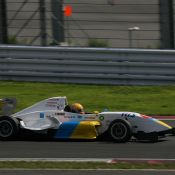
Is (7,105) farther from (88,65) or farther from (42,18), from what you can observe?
(42,18)

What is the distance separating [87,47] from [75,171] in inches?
318

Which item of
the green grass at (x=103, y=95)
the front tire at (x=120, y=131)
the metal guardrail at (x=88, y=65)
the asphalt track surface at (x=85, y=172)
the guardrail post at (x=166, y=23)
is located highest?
the guardrail post at (x=166, y=23)

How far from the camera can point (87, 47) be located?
51.7ft

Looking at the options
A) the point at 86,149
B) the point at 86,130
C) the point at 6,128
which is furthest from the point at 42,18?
the point at 86,149

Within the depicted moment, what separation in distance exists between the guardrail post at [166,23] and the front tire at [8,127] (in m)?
5.62

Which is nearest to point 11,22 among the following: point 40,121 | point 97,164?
point 40,121

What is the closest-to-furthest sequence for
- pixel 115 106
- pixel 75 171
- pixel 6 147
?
1. pixel 75 171
2. pixel 6 147
3. pixel 115 106

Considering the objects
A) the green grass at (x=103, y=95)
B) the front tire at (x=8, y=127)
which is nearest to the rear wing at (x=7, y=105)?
the front tire at (x=8, y=127)

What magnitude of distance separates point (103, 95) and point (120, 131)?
4.26 meters

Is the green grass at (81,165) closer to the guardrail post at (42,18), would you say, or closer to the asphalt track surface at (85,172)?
the asphalt track surface at (85,172)

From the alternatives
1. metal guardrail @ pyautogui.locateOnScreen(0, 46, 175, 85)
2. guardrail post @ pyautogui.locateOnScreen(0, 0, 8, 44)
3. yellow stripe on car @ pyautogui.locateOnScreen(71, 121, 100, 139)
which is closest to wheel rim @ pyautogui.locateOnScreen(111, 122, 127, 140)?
yellow stripe on car @ pyautogui.locateOnScreen(71, 121, 100, 139)

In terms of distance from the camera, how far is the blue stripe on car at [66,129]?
1038 centimetres

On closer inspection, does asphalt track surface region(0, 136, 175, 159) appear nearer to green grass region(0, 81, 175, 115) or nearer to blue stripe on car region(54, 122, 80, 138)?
blue stripe on car region(54, 122, 80, 138)

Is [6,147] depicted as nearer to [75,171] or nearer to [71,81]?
[75,171]
